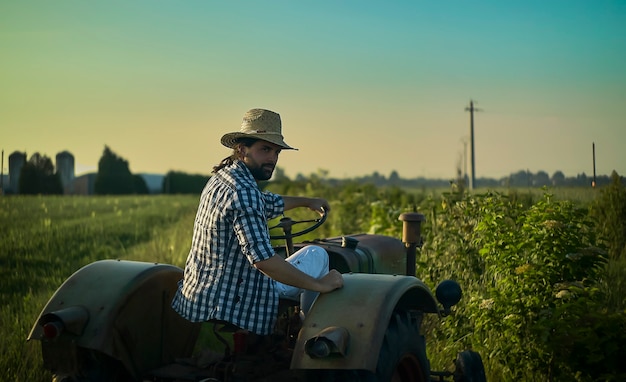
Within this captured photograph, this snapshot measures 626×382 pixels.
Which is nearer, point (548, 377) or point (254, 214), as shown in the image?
point (254, 214)

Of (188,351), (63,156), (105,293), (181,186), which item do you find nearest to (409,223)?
(188,351)

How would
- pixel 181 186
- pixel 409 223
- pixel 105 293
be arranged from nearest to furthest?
pixel 105 293, pixel 409 223, pixel 181 186

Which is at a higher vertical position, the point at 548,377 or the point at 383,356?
the point at 383,356

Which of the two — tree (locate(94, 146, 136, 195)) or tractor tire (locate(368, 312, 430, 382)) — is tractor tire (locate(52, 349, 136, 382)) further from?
tree (locate(94, 146, 136, 195))

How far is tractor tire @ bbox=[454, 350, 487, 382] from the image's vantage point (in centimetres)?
445

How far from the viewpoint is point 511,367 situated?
229 inches

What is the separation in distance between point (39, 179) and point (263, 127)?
2229 cm

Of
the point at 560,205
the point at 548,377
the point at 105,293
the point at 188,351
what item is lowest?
the point at 548,377

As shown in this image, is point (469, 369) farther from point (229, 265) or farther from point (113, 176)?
point (113, 176)

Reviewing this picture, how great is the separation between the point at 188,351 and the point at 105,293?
80 centimetres

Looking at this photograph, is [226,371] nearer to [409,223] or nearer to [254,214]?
[254,214]

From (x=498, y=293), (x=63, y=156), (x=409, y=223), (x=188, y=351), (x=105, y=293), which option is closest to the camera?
(x=105, y=293)

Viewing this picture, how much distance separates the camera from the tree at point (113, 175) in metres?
47.5

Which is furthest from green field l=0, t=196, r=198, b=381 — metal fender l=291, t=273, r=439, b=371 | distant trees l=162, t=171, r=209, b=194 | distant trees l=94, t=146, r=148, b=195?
distant trees l=162, t=171, r=209, b=194
